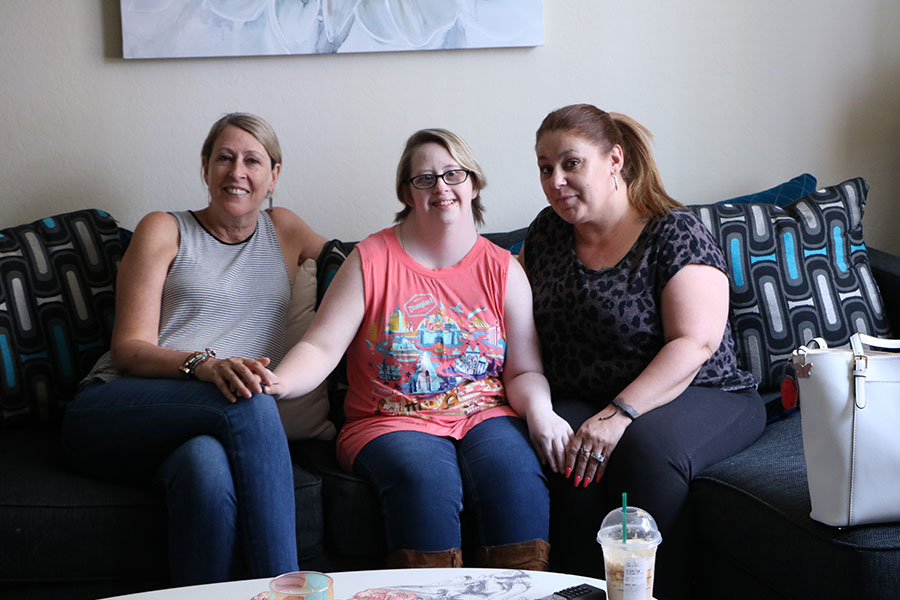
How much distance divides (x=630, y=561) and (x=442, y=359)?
872 mm

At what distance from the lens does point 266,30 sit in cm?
249

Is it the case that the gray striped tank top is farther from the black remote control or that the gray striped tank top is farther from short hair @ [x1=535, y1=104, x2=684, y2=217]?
the black remote control

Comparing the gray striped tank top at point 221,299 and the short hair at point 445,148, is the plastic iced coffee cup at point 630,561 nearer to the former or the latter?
the short hair at point 445,148

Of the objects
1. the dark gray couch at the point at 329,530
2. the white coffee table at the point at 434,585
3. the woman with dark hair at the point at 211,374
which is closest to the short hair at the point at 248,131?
the woman with dark hair at the point at 211,374

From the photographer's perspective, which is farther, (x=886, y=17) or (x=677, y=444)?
(x=886, y=17)

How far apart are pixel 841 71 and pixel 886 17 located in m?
0.21

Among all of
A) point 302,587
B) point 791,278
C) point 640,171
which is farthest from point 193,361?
point 791,278

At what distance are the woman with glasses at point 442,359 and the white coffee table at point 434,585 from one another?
0.45m

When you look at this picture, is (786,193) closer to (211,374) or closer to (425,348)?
(425,348)

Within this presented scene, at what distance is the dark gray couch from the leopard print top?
11.3 inches

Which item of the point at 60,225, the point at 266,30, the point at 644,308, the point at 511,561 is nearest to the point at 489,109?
the point at 266,30

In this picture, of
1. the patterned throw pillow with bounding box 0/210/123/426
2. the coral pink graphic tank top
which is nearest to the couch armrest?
the coral pink graphic tank top

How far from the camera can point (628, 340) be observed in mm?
1963

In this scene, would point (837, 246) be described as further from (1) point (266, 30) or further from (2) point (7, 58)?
(2) point (7, 58)
